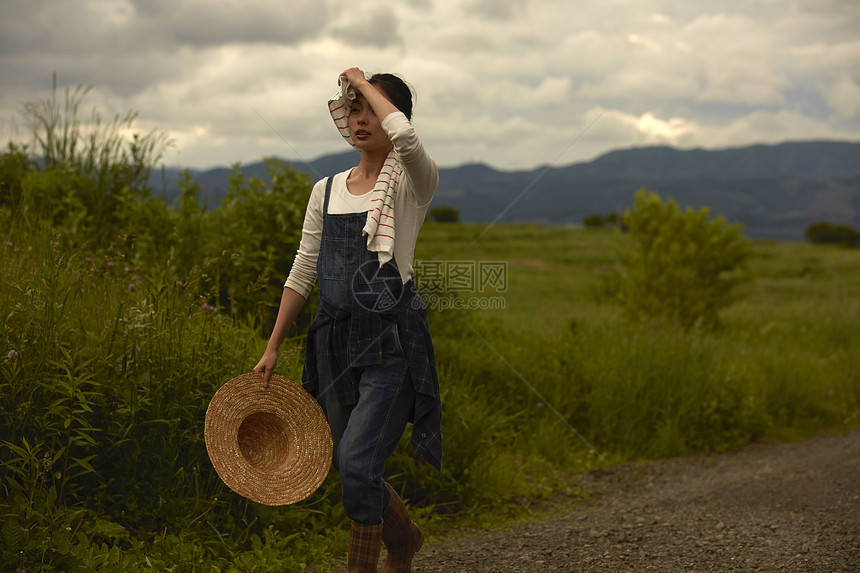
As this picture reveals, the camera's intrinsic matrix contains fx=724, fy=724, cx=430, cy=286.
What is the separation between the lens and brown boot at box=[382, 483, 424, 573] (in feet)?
10.8

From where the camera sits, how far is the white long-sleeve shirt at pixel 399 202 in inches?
112

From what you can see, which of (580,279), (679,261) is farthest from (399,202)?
(580,279)

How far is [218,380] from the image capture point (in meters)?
4.19

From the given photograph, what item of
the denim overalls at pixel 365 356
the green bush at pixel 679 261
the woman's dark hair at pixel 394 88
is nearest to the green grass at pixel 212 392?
the denim overalls at pixel 365 356

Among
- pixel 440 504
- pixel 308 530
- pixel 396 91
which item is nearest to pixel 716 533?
pixel 440 504

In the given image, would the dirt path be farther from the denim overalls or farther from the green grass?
the denim overalls

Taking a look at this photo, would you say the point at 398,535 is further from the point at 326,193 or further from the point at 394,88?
the point at 394,88

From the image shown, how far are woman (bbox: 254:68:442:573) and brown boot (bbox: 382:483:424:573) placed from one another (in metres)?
0.01

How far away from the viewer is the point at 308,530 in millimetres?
4234

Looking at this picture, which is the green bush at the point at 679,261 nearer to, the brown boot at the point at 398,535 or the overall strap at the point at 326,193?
the brown boot at the point at 398,535

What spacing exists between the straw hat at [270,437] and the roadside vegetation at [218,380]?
0.63 m

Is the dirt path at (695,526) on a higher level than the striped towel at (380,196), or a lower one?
lower

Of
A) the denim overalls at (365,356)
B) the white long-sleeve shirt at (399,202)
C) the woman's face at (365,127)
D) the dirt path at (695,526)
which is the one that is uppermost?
the woman's face at (365,127)

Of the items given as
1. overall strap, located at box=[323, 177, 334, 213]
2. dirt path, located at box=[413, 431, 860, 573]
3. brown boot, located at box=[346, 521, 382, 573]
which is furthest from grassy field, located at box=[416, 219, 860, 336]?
brown boot, located at box=[346, 521, 382, 573]
